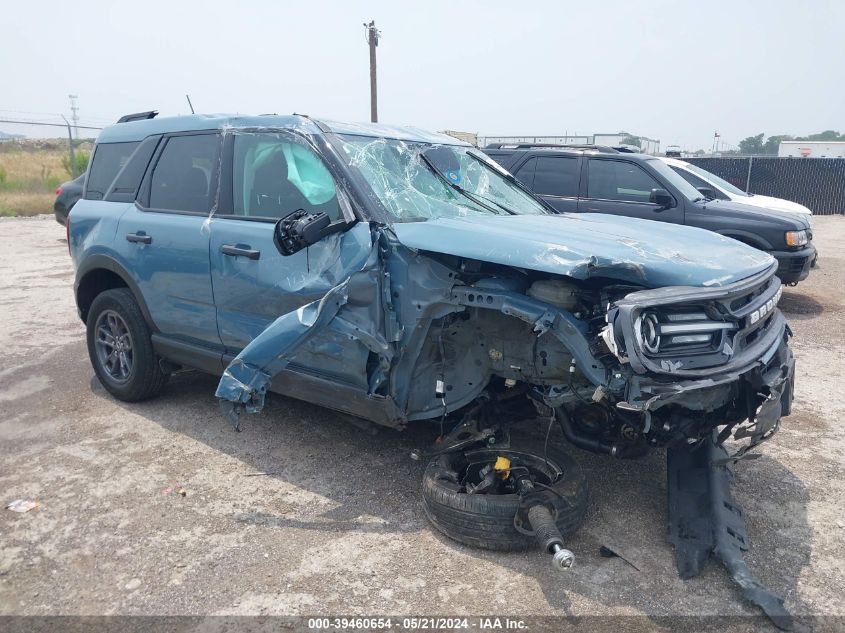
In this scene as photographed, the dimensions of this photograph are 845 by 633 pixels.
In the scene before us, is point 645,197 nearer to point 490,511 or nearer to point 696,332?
point 696,332

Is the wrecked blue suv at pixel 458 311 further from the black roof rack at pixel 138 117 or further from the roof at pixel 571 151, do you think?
the roof at pixel 571 151

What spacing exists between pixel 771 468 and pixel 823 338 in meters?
3.55

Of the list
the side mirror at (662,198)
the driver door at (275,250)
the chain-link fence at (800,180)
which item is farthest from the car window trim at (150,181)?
the chain-link fence at (800,180)

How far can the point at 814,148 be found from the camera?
34531mm

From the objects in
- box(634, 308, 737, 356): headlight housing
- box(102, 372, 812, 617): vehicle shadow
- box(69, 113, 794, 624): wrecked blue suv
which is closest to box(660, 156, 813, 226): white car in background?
box(69, 113, 794, 624): wrecked blue suv

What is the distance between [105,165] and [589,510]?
14.1 feet

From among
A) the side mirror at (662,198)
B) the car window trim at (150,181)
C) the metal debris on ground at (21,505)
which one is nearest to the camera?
the metal debris on ground at (21,505)

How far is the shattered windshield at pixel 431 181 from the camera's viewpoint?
371cm

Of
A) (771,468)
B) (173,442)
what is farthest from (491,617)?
(173,442)

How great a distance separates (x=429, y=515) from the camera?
333cm

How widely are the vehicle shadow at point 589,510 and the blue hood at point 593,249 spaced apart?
1.28 metres

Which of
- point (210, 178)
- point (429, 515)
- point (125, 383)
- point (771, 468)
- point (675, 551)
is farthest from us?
point (125, 383)

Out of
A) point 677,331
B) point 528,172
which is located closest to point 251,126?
point 677,331

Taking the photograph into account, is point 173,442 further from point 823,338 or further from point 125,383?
point 823,338
